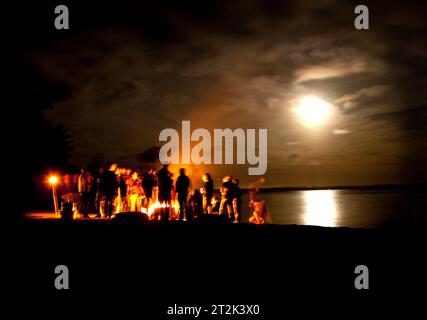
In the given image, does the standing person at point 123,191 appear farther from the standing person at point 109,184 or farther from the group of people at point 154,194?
the standing person at point 109,184

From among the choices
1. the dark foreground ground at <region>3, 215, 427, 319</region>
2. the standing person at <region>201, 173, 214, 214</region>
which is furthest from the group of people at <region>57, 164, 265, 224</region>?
the dark foreground ground at <region>3, 215, 427, 319</region>

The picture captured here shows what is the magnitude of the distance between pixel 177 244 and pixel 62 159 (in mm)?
24186

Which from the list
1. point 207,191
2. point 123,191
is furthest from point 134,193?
point 207,191

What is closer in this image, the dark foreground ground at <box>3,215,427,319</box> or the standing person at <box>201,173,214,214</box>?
the dark foreground ground at <box>3,215,427,319</box>

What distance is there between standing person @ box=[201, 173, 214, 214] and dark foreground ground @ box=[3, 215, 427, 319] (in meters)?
4.83

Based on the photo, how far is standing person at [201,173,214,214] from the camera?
16.2 m

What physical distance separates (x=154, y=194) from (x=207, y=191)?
2.84 meters

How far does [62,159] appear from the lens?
101 feet

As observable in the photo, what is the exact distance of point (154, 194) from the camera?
18.2 m

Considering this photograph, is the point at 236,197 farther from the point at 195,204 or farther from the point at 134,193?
the point at 134,193

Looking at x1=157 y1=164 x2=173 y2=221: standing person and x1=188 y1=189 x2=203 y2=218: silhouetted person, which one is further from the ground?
x1=157 y1=164 x2=173 y2=221: standing person

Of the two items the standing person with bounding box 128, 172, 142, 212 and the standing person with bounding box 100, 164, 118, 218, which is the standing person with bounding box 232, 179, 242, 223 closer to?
the standing person with bounding box 100, 164, 118, 218

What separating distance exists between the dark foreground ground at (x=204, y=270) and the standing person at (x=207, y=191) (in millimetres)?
4828
